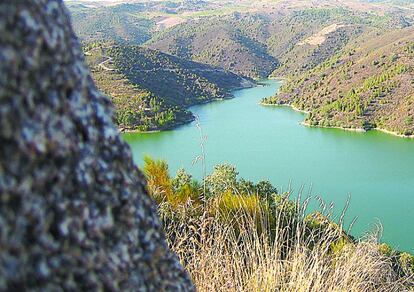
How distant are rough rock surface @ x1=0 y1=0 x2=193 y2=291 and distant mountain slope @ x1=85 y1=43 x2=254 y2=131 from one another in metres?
31.3

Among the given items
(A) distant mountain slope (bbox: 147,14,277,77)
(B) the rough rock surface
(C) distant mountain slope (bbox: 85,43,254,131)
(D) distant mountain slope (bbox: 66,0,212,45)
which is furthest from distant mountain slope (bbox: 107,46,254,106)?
(B) the rough rock surface

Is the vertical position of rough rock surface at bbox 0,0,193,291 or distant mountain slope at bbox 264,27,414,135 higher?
rough rock surface at bbox 0,0,193,291

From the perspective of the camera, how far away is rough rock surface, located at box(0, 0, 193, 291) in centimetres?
58

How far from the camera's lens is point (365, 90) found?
42812mm

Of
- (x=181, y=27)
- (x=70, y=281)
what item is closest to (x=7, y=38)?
(x=70, y=281)

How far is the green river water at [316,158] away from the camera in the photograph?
2170 cm

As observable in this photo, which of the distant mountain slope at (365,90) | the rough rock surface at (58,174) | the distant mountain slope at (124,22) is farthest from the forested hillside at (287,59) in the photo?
the rough rock surface at (58,174)

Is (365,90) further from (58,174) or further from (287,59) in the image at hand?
(58,174)

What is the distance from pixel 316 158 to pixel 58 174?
101 ft

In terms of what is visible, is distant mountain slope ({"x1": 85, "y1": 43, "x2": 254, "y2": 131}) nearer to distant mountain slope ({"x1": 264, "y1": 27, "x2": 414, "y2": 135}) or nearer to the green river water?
the green river water

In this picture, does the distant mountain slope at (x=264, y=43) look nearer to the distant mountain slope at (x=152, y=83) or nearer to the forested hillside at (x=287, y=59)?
the forested hillside at (x=287, y=59)

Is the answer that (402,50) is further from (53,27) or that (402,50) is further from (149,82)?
(53,27)

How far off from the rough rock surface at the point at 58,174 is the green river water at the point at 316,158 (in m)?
18.2

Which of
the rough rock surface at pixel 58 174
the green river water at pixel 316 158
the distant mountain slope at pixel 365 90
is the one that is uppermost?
the rough rock surface at pixel 58 174
